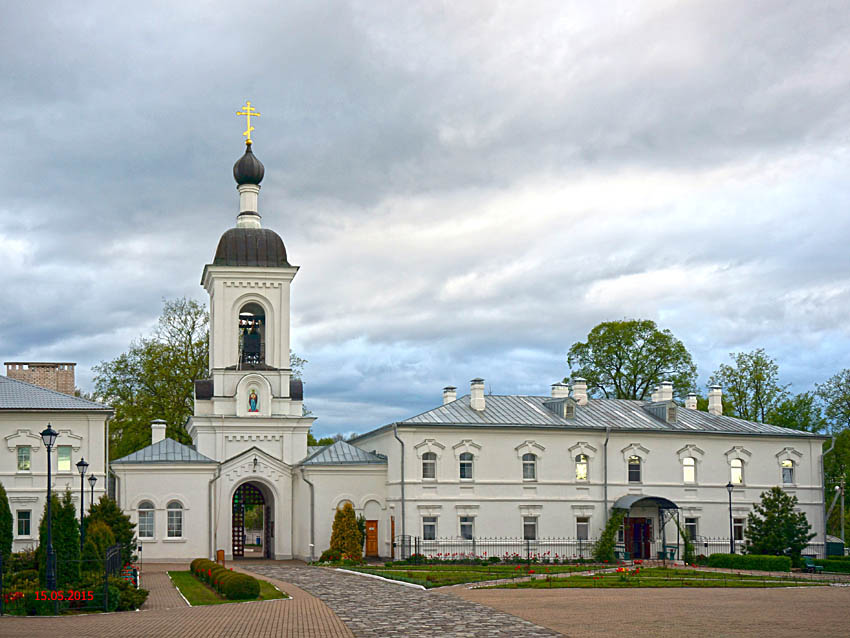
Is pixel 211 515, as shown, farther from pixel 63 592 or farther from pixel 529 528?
pixel 63 592

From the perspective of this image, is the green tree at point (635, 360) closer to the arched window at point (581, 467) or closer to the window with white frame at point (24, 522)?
the arched window at point (581, 467)

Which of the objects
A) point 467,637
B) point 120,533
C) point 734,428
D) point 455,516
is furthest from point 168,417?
point 467,637

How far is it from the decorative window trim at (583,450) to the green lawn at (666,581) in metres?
10.1

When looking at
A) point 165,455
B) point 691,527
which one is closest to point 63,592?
point 165,455

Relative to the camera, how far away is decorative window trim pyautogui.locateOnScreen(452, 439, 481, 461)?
42281 millimetres

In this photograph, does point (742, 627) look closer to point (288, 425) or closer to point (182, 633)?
point (182, 633)

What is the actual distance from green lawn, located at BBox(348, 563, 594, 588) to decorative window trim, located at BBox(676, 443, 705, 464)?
33.2ft

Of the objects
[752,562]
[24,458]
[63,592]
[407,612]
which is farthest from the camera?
[24,458]

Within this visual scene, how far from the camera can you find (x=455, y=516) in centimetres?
4197

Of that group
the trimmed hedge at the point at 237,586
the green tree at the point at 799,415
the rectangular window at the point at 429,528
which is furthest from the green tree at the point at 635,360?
the trimmed hedge at the point at 237,586

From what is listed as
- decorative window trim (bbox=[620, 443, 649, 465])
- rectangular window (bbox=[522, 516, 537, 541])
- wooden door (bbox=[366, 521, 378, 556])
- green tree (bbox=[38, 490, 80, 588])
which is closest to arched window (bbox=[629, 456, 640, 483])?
decorative window trim (bbox=[620, 443, 649, 465])

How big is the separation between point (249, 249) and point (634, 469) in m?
19.5

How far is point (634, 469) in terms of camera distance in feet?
146

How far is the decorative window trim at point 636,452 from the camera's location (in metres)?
44.3
